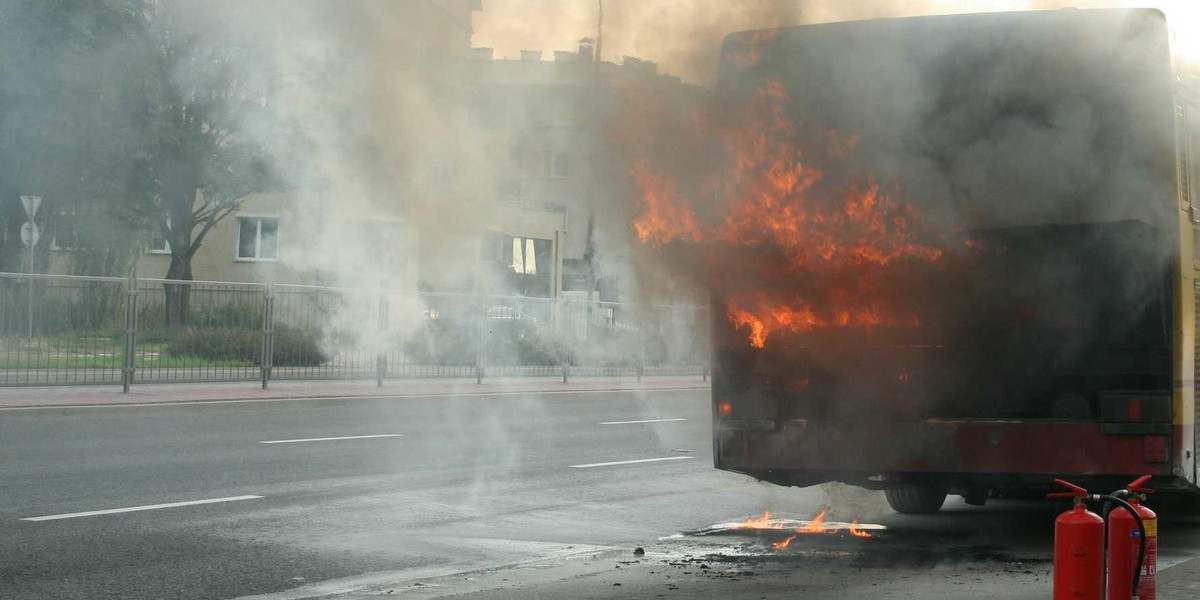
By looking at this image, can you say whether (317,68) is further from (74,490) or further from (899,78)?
(74,490)

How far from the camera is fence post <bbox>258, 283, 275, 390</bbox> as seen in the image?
2011 centimetres

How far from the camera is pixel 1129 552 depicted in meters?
6.03

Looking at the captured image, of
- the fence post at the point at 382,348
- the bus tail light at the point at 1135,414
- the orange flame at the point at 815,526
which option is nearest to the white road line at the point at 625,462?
the fence post at the point at 382,348

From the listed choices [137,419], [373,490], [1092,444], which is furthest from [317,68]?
[137,419]

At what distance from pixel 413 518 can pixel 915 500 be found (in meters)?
4.05

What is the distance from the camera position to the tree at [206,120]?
766cm

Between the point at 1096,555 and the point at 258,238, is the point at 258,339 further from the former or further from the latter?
the point at 1096,555

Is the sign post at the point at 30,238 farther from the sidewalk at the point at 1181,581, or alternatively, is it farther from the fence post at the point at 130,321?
the sidewalk at the point at 1181,581

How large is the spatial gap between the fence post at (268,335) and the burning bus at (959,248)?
12700mm

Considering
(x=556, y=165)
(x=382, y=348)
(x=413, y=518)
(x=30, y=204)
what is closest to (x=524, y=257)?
(x=556, y=165)

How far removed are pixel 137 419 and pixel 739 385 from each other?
391 inches

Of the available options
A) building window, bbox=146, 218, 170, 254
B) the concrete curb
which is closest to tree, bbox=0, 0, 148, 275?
building window, bbox=146, 218, 170, 254

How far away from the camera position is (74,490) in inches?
410

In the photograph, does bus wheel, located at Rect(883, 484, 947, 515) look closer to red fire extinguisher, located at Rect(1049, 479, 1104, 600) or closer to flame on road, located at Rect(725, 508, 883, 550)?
flame on road, located at Rect(725, 508, 883, 550)
